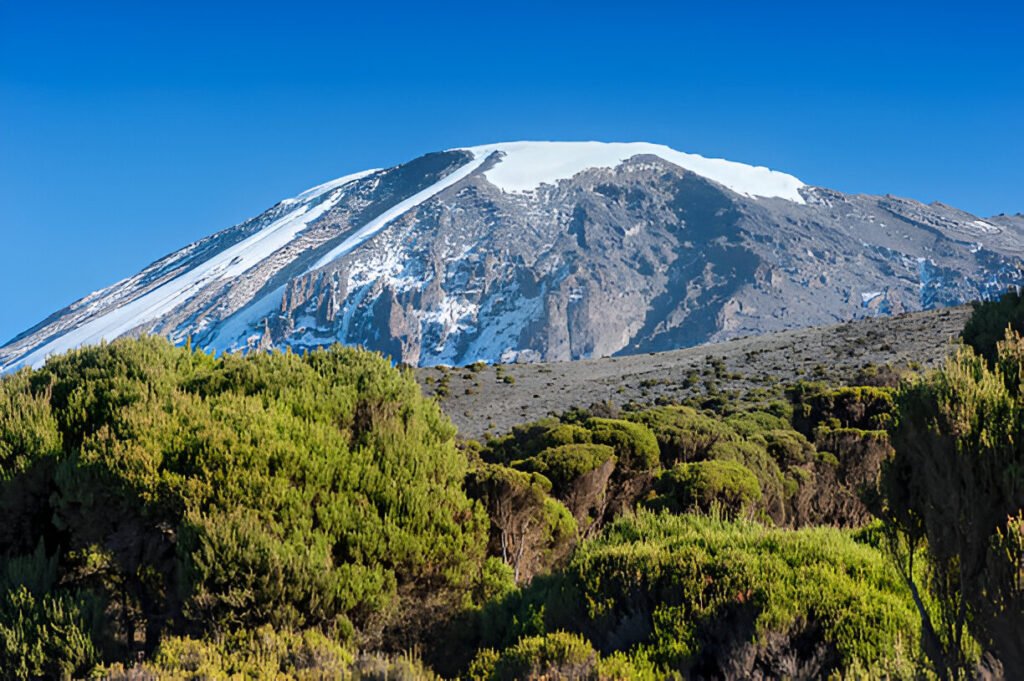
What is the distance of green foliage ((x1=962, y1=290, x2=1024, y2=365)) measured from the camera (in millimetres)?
11031

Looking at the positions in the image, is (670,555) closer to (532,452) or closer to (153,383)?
(153,383)

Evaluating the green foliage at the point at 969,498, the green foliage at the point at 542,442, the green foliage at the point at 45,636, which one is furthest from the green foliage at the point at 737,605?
the green foliage at the point at 542,442

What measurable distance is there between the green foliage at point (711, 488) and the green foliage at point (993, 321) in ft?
17.5

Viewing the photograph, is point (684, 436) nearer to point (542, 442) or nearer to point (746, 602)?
point (542, 442)

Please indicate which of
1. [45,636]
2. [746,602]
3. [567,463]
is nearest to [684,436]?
[567,463]

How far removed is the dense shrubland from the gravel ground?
118 feet

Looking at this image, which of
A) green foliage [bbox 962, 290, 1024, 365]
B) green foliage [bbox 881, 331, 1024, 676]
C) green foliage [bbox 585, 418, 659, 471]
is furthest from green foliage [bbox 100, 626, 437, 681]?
green foliage [bbox 585, 418, 659, 471]

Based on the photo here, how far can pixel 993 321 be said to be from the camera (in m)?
11.7

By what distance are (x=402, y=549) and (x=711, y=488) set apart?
802cm

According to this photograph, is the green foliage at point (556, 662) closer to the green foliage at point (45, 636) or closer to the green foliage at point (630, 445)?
the green foliage at point (45, 636)

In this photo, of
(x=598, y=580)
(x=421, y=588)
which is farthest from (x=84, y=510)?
(x=598, y=580)

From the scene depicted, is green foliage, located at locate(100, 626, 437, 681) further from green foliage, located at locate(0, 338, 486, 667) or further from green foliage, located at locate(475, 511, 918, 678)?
green foliage, located at locate(475, 511, 918, 678)

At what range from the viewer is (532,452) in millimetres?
23469

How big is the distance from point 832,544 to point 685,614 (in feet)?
7.40
